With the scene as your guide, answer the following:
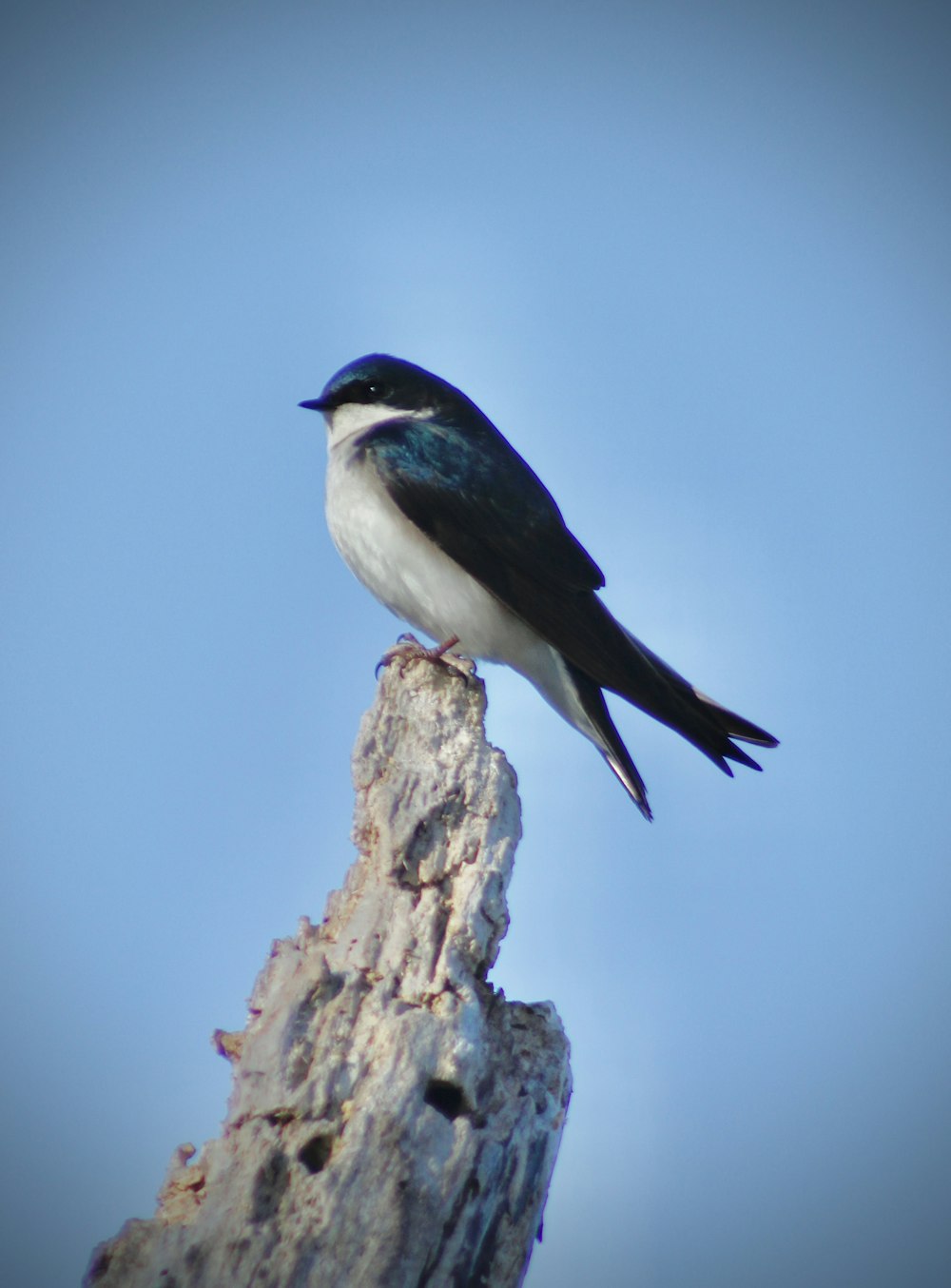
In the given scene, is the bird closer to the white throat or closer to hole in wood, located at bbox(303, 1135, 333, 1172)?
the white throat

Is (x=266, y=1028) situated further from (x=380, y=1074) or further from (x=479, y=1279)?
(x=479, y=1279)

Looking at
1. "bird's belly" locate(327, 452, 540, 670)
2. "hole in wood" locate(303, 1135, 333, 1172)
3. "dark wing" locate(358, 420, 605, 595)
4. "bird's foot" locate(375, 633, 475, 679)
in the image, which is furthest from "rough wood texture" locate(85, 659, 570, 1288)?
"dark wing" locate(358, 420, 605, 595)

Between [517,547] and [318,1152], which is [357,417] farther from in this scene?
[318,1152]

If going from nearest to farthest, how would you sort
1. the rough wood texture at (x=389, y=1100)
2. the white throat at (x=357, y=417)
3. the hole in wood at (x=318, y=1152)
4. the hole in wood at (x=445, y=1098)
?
the rough wood texture at (x=389, y=1100) → the hole in wood at (x=318, y=1152) → the hole in wood at (x=445, y=1098) → the white throat at (x=357, y=417)

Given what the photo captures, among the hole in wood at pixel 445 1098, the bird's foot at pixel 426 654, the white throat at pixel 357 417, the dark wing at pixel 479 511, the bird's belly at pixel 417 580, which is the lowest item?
the hole in wood at pixel 445 1098

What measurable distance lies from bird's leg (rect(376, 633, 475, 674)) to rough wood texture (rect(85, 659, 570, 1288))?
1.10 meters

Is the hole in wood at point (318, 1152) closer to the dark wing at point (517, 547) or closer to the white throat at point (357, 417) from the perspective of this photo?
the dark wing at point (517, 547)

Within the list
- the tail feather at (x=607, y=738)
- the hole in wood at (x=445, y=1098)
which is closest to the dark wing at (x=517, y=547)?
the tail feather at (x=607, y=738)

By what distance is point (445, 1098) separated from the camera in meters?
3.91

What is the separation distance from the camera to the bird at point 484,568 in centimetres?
614

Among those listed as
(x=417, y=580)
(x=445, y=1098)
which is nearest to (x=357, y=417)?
(x=417, y=580)

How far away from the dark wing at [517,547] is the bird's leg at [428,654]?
0.44 m

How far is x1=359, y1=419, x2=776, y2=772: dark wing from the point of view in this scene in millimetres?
6047

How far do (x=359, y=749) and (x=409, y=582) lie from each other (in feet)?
4.97
